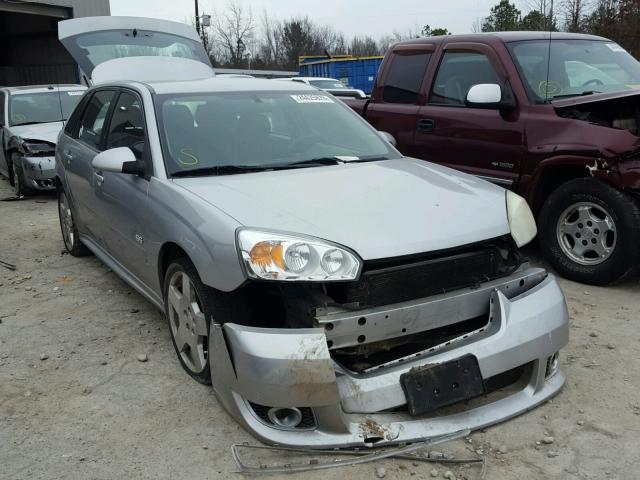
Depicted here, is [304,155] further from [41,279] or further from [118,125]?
[41,279]

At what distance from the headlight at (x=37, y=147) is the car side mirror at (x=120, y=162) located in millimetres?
5565

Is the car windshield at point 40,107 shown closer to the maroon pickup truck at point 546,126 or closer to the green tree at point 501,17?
the maroon pickup truck at point 546,126

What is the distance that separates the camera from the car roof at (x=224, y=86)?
3914 mm

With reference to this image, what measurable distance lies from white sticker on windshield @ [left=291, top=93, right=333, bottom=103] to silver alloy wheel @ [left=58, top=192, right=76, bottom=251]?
2.51m

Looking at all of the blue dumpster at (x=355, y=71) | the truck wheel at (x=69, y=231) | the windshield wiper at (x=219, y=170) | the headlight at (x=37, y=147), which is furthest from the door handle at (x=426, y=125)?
the blue dumpster at (x=355, y=71)

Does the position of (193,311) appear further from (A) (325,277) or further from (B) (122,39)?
(B) (122,39)

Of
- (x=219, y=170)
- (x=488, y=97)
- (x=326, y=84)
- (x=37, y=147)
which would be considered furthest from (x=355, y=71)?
(x=219, y=170)

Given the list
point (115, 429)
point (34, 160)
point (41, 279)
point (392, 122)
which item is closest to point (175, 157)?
point (115, 429)

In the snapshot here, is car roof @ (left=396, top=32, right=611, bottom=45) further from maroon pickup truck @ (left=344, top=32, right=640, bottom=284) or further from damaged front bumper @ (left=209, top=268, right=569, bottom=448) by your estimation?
damaged front bumper @ (left=209, top=268, right=569, bottom=448)

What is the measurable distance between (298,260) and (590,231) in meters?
2.88

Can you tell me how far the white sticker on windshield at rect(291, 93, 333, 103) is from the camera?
4152mm

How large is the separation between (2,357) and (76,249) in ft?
6.63

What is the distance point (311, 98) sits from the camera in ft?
13.9

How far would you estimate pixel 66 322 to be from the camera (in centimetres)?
417
